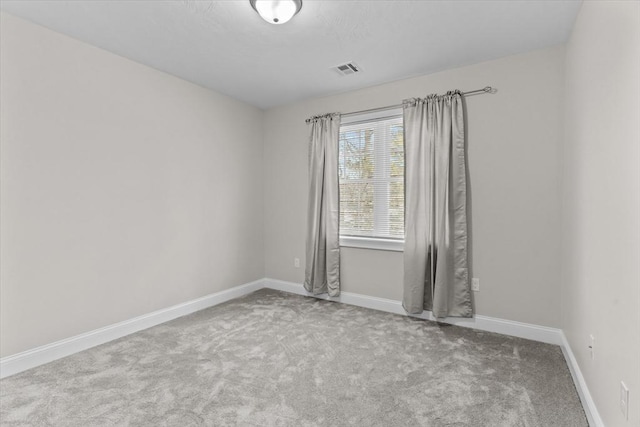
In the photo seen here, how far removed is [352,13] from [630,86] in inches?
64.3

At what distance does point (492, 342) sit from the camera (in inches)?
108

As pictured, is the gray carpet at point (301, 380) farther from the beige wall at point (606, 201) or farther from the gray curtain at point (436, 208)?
the beige wall at point (606, 201)

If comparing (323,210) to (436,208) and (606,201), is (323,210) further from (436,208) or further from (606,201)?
(606,201)

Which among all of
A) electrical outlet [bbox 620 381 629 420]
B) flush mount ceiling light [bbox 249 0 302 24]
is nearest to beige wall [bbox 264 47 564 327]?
electrical outlet [bbox 620 381 629 420]

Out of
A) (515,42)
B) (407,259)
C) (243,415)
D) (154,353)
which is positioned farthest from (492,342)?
(154,353)

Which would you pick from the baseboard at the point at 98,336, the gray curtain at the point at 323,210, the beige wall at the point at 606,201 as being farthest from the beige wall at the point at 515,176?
the baseboard at the point at 98,336

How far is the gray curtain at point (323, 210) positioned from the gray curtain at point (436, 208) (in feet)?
2.87

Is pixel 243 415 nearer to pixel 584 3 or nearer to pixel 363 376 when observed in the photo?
pixel 363 376

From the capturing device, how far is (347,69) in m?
3.16

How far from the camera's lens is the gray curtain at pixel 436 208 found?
10.0 feet

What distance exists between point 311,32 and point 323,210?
198cm

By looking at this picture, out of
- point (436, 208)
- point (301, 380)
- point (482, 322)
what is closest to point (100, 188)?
point (301, 380)

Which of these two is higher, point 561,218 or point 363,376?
point 561,218

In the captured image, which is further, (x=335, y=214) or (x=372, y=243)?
(x=335, y=214)
